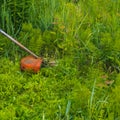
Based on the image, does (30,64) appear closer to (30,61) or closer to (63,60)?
(30,61)

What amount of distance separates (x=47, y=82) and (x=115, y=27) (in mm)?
939

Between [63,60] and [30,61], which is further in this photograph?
[63,60]

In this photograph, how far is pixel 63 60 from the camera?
334 centimetres

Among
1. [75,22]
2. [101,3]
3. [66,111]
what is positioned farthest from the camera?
[101,3]

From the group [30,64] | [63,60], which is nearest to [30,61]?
[30,64]

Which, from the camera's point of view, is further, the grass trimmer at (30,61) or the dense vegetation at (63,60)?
the grass trimmer at (30,61)

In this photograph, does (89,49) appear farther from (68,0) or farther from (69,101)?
(68,0)

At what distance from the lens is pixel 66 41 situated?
3373 millimetres

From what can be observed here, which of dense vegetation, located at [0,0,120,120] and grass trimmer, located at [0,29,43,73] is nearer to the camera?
dense vegetation, located at [0,0,120,120]

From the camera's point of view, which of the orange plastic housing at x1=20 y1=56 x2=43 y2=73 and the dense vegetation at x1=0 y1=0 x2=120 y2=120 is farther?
the orange plastic housing at x1=20 y1=56 x2=43 y2=73

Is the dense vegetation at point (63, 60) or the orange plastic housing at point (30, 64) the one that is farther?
the orange plastic housing at point (30, 64)

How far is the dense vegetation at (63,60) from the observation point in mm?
2740

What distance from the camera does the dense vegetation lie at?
274cm

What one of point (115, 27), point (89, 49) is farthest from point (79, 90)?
point (115, 27)
